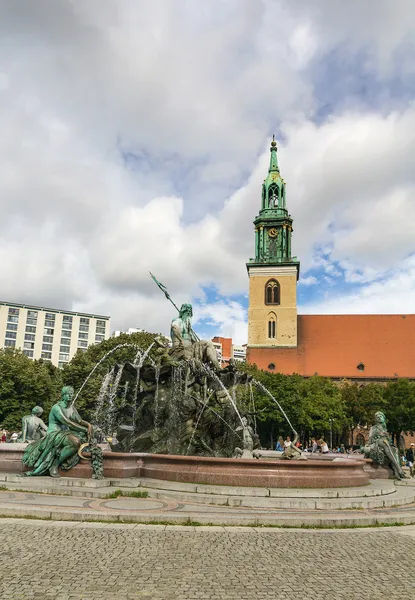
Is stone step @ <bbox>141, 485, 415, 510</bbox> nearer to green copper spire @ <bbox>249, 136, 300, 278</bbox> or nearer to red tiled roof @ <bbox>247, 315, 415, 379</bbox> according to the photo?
red tiled roof @ <bbox>247, 315, 415, 379</bbox>

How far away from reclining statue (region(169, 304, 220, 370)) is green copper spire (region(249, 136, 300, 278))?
181 feet

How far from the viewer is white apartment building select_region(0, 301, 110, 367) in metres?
140

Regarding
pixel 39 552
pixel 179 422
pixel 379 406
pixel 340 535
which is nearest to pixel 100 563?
pixel 39 552

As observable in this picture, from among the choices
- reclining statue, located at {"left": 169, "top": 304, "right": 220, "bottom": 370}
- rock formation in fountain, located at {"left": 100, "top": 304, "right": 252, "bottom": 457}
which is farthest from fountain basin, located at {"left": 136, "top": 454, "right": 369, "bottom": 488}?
reclining statue, located at {"left": 169, "top": 304, "right": 220, "bottom": 370}

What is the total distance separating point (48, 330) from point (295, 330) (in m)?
96.3

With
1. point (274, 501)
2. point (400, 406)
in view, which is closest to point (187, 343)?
point (274, 501)

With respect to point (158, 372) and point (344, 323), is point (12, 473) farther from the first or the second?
point (344, 323)

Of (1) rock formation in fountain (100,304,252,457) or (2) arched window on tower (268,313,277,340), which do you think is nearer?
(1) rock formation in fountain (100,304,252,457)

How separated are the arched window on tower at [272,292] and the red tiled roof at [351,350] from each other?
17.8 feet

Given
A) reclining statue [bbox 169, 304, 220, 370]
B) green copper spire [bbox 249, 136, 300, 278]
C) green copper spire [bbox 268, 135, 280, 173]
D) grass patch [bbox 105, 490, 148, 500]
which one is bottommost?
grass patch [bbox 105, 490, 148, 500]

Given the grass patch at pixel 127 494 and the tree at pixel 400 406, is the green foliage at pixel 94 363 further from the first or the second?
the grass patch at pixel 127 494

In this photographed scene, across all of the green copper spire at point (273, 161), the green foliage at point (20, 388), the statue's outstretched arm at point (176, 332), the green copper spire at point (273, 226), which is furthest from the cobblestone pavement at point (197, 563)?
the green copper spire at point (273, 161)

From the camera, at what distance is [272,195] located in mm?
74438

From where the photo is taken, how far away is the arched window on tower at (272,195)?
73938 millimetres
